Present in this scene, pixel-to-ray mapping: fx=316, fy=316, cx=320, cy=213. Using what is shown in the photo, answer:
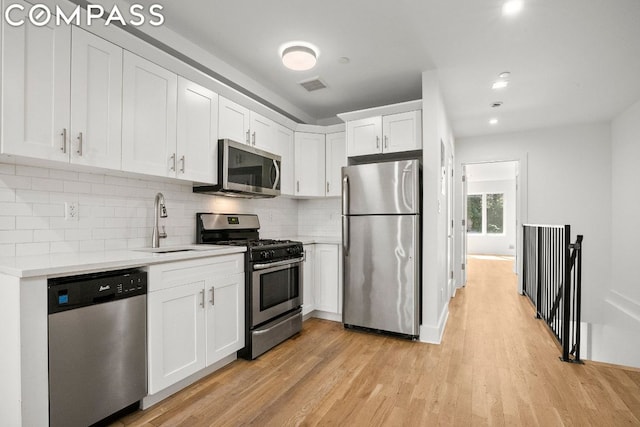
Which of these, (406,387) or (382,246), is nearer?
(406,387)

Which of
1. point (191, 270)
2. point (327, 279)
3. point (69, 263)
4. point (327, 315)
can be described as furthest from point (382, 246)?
point (69, 263)

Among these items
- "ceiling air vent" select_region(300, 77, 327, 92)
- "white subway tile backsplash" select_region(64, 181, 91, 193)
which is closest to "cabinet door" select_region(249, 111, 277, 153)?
"ceiling air vent" select_region(300, 77, 327, 92)

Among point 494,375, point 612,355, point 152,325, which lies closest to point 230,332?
point 152,325

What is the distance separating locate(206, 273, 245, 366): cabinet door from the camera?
2322 mm

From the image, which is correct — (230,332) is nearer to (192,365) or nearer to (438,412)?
(192,365)

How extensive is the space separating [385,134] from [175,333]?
267cm

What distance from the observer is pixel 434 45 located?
2.69 metres

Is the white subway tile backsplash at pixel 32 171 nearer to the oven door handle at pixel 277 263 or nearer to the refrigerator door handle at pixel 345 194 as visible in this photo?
the oven door handle at pixel 277 263

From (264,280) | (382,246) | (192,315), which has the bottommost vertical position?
(192,315)

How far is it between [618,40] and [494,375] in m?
2.89

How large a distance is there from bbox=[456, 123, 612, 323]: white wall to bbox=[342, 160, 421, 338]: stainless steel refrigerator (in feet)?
10.4

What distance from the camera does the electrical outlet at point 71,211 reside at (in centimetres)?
206

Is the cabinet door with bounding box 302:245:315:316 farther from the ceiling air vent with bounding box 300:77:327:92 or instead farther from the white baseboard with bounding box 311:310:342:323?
the ceiling air vent with bounding box 300:77:327:92

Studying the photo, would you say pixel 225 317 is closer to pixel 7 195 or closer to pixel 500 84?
pixel 7 195
